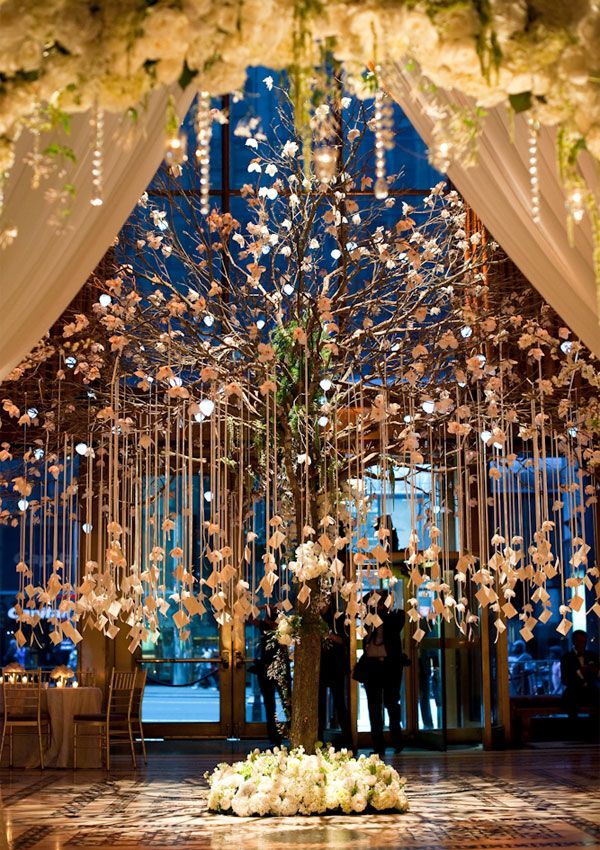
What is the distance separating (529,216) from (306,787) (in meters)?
3.91

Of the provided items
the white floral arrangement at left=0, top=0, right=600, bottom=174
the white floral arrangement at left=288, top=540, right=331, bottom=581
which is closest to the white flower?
the white floral arrangement at left=288, top=540, right=331, bottom=581

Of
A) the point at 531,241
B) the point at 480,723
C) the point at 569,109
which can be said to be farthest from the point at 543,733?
the point at 569,109

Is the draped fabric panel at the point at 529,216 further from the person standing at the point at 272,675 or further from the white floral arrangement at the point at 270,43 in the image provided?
the person standing at the point at 272,675

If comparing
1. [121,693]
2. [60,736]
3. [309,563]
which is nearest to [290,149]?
[309,563]

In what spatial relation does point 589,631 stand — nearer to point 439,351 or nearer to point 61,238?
point 439,351

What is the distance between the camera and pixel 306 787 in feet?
22.1

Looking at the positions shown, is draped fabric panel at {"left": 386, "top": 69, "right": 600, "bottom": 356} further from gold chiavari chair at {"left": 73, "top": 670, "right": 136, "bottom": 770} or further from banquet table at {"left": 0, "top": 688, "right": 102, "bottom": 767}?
banquet table at {"left": 0, "top": 688, "right": 102, "bottom": 767}

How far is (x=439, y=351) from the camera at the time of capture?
7973mm

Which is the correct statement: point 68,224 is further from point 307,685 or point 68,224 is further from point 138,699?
Answer: point 138,699

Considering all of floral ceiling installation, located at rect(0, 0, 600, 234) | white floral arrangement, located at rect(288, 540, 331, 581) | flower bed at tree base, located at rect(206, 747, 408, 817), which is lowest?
flower bed at tree base, located at rect(206, 747, 408, 817)

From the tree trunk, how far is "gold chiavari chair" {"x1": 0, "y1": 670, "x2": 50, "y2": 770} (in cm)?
344

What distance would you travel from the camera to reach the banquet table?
988 centimetres

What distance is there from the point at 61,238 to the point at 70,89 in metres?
1.49

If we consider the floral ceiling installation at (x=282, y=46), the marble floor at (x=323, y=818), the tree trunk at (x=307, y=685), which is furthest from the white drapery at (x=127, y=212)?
the tree trunk at (x=307, y=685)
